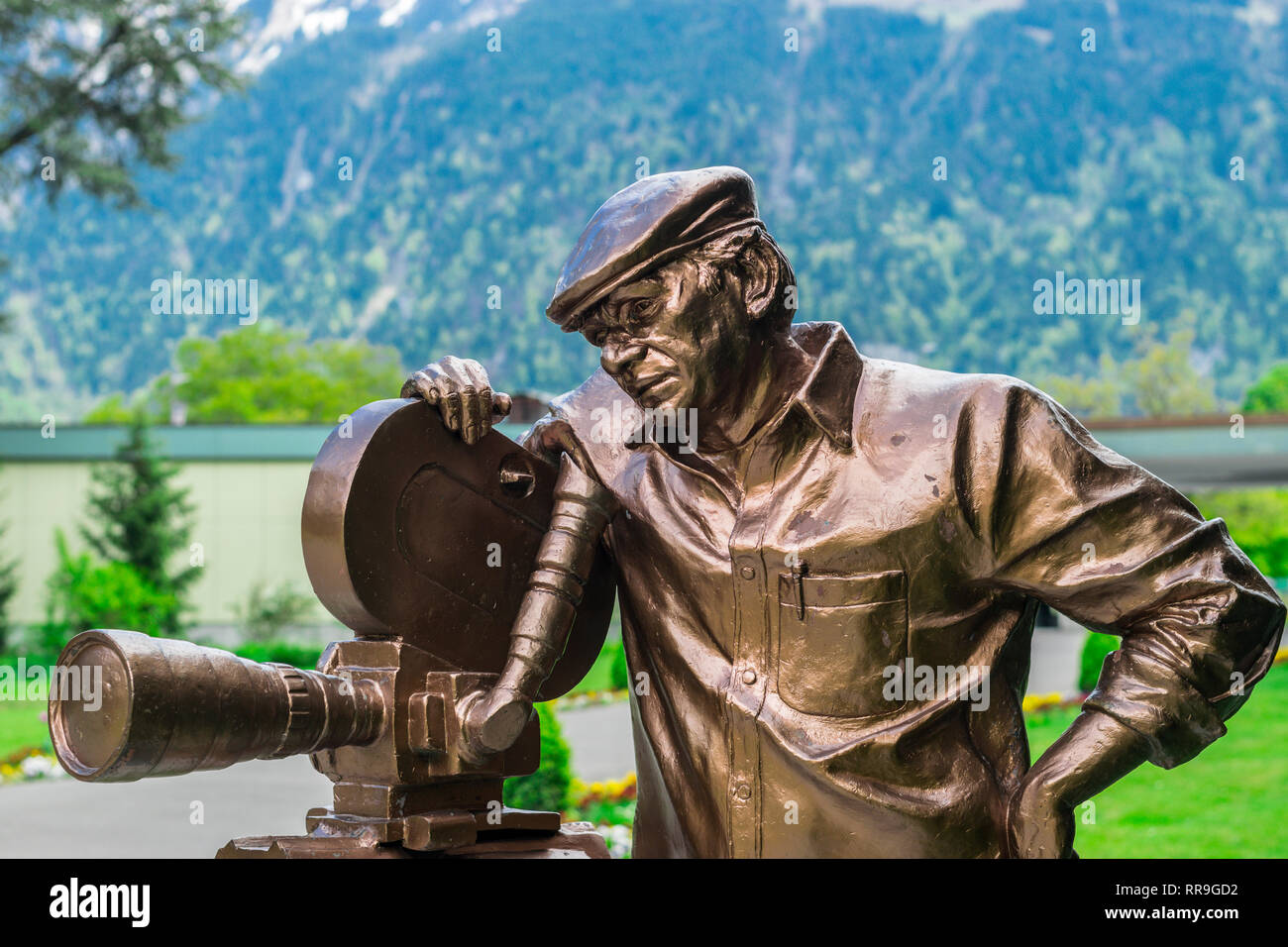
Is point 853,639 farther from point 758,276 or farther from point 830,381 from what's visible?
point 758,276

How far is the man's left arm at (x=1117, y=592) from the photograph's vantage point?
2.48m

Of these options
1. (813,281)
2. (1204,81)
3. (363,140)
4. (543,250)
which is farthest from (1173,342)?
(363,140)

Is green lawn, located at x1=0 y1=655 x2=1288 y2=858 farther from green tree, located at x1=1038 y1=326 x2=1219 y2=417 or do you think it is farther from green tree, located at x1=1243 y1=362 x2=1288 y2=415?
green tree, located at x1=1243 y1=362 x2=1288 y2=415

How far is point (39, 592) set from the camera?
22.5 meters

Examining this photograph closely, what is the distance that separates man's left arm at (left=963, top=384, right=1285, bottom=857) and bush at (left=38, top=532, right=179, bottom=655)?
17.0 metres

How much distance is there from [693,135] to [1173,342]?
36692mm

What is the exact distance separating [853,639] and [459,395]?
87cm

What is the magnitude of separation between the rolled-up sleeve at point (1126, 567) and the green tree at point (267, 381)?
37.8m

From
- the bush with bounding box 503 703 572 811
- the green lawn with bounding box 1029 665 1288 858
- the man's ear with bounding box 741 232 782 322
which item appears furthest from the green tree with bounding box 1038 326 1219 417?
the man's ear with bounding box 741 232 782 322

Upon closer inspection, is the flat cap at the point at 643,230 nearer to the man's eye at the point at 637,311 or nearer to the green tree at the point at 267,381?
the man's eye at the point at 637,311

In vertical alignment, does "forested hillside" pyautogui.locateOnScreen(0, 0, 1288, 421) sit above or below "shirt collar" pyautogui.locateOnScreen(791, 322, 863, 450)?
above

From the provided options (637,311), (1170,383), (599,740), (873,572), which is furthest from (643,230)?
(1170,383)

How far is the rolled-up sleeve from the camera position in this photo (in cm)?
247

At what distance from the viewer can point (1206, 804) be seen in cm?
1076
